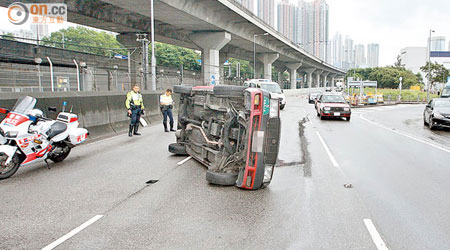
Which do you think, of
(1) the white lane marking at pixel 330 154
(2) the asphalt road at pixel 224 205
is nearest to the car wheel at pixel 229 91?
(2) the asphalt road at pixel 224 205

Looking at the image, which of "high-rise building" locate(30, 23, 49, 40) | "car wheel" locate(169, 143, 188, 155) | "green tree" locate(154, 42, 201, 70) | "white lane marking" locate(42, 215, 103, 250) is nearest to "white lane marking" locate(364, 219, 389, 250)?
"white lane marking" locate(42, 215, 103, 250)

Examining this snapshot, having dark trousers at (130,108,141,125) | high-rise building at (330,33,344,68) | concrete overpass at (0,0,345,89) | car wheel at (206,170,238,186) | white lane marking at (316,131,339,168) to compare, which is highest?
high-rise building at (330,33,344,68)

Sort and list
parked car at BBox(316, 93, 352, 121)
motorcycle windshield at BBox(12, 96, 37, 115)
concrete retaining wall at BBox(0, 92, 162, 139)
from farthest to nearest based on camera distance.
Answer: parked car at BBox(316, 93, 352, 121), concrete retaining wall at BBox(0, 92, 162, 139), motorcycle windshield at BBox(12, 96, 37, 115)

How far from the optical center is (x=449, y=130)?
18016mm

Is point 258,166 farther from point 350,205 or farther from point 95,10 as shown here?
point 95,10

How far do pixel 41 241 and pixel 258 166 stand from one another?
3513 millimetres

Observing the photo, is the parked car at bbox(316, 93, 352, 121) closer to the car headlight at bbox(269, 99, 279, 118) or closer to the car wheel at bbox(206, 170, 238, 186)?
the car headlight at bbox(269, 99, 279, 118)

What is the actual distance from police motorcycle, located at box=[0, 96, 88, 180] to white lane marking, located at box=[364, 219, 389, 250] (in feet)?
21.8

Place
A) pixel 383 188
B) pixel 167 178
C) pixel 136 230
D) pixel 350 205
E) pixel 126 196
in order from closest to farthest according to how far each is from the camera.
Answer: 1. pixel 136 230
2. pixel 350 205
3. pixel 126 196
4. pixel 383 188
5. pixel 167 178

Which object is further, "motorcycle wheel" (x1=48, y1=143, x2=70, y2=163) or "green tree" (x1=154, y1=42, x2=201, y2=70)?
"green tree" (x1=154, y1=42, x2=201, y2=70)

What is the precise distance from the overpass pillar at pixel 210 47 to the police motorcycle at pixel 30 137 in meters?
27.0

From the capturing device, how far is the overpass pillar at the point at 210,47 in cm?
3688

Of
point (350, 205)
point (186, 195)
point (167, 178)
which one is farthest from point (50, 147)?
point (350, 205)

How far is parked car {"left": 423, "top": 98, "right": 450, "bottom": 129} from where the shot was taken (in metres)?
17.2
